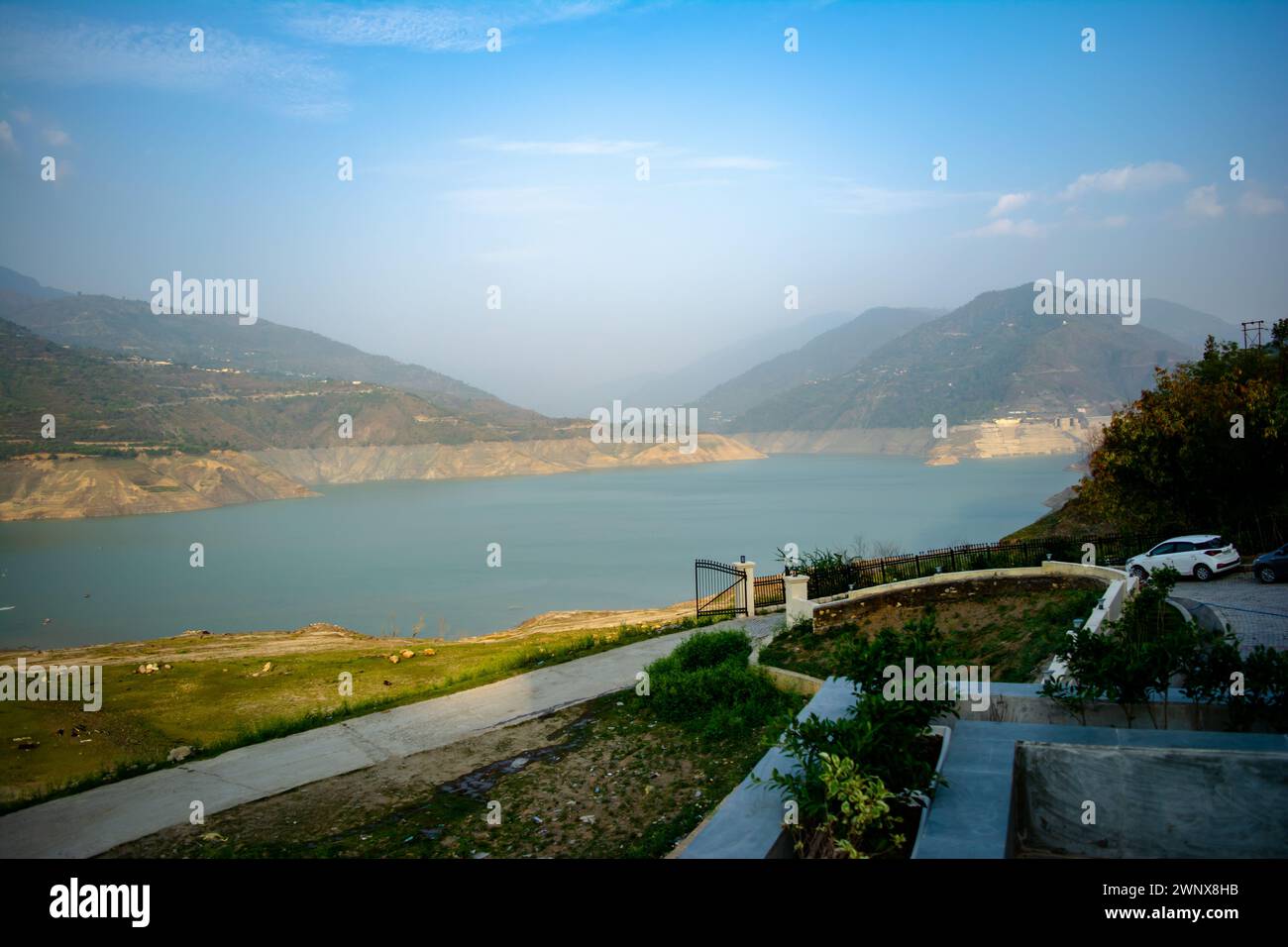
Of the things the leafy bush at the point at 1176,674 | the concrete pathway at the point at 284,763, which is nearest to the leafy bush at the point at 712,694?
the concrete pathway at the point at 284,763

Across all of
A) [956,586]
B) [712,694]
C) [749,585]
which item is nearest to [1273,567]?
[956,586]

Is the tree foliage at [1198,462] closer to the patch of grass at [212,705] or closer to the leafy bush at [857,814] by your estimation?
the patch of grass at [212,705]

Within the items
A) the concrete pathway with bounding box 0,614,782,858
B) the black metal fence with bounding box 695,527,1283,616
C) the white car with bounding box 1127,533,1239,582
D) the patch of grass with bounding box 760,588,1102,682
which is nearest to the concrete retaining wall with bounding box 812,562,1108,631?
the patch of grass with bounding box 760,588,1102,682

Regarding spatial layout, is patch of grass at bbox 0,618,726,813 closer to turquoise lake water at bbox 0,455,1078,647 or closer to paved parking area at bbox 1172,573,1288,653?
paved parking area at bbox 1172,573,1288,653

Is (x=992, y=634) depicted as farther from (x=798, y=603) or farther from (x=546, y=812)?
(x=546, y=812)

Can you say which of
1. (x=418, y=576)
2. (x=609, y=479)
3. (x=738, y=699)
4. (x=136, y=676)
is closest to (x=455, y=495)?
(x=609, y=479)
